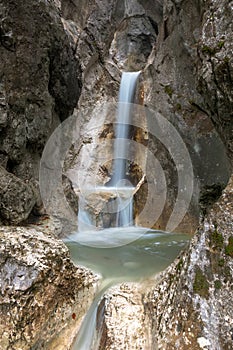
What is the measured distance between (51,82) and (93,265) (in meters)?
6.51

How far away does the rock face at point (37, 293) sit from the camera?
3.40 metres

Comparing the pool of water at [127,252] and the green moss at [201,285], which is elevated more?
the green moss at [201,285]

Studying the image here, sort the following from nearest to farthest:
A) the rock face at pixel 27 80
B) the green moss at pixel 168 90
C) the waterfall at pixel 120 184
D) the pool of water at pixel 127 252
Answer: the pool of water at pixel 127 252, the rock face at pixel 27 80, the green moss at pixel 168 90, the waterfall at pixel 120 184

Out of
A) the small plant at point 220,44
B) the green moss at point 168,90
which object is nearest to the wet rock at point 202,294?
the small plant at point 220,44

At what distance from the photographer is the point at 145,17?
2142 cm

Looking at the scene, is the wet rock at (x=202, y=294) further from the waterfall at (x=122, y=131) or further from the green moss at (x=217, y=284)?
the waterfall at (x=122, y=131)

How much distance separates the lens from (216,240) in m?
3.61

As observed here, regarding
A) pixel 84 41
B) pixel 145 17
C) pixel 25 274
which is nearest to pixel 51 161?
pixel 25 274

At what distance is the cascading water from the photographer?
Answer: 4.78 meters

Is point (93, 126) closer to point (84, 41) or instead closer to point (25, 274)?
point (84, 41)

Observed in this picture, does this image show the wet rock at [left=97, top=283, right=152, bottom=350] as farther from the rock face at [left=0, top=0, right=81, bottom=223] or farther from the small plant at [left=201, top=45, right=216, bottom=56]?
the small plant at [left=201, top=45, right=216, bottom=56]

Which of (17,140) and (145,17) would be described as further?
(145,17)

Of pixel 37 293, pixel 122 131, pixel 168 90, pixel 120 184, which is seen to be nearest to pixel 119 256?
pixel 37 293

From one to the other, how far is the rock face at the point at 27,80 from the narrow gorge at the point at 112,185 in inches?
1.5
